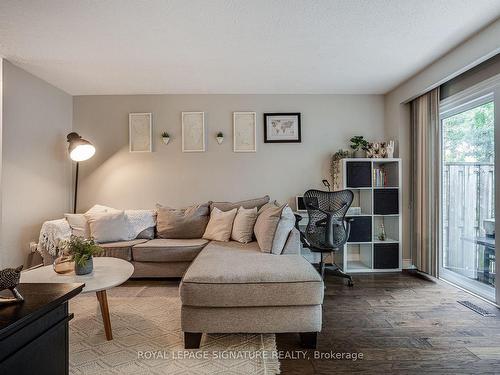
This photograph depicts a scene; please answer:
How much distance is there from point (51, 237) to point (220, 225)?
1.88m

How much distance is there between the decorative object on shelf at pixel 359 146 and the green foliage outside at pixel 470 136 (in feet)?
3.06

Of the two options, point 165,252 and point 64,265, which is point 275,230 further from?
point 64,265

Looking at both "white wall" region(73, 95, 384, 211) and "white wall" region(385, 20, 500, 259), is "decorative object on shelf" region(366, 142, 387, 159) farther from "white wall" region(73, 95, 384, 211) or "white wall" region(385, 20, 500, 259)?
"white wall" region(73, 95, 384, 211)

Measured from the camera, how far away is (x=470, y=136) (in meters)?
3.06

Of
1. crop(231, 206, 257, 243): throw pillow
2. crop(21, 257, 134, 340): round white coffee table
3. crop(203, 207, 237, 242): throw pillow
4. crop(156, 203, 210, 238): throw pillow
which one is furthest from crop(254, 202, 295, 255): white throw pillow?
crop(21, 257, 134, 340): round white coffee table

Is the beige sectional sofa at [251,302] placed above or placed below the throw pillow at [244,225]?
below

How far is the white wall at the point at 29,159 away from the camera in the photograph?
9.98ft

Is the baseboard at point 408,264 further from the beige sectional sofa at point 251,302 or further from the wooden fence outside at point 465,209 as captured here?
the beige sectional sofa at point 251,302

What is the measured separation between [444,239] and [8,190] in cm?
498

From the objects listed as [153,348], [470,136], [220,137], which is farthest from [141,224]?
[470,136]

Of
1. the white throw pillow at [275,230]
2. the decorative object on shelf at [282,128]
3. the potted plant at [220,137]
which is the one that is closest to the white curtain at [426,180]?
the decorative object on shelf at [282,128]

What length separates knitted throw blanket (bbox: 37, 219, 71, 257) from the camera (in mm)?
3107

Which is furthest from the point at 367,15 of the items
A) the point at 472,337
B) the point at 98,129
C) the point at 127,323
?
the point at 98,129

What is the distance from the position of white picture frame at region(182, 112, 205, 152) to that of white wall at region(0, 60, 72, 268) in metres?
1.68
